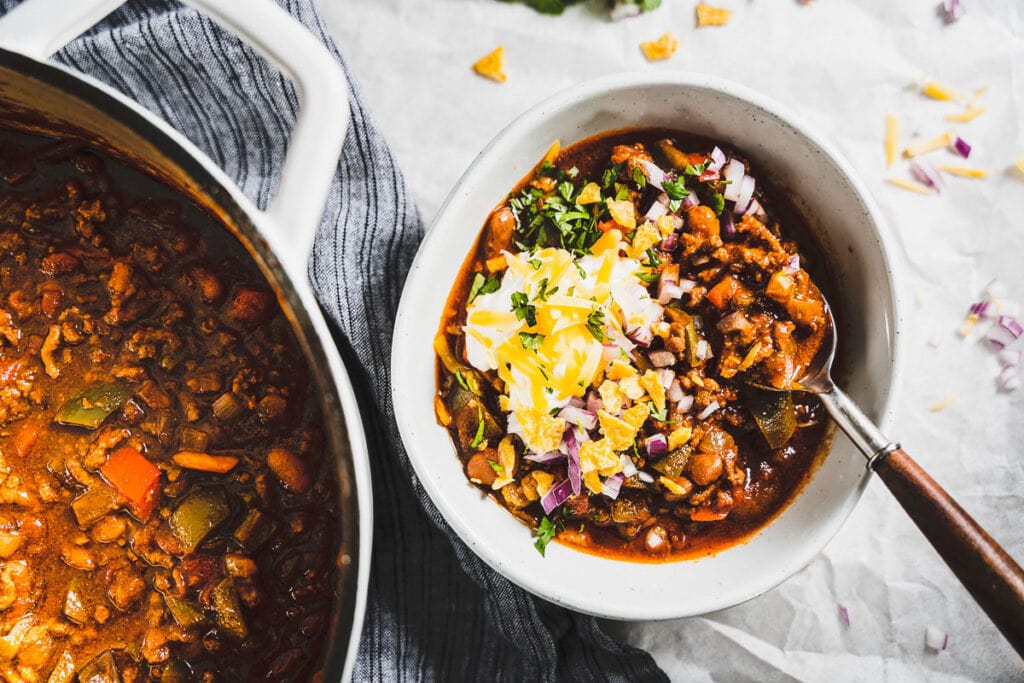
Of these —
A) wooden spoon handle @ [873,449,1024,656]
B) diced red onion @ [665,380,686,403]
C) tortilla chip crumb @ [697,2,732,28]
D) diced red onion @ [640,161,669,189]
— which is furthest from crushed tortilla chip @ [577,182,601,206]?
wooden spoon handle @ [873,449,1024,656]

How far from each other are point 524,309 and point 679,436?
475 millimetres

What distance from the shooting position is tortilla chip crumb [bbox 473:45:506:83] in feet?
7.85

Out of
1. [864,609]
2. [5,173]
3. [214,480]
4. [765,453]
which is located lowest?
[864,609]

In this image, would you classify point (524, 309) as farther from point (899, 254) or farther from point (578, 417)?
point (899, 254)

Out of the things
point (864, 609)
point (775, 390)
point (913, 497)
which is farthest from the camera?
point (864, 609)

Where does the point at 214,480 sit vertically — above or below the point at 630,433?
above

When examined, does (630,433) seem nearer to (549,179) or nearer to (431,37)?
(549,179)

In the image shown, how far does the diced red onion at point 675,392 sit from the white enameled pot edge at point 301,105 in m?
0.76

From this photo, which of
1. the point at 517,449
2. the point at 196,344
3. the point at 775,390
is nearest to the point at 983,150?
the point at 775,390

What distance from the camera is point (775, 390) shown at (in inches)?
78.1

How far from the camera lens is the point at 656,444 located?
6.34 ft

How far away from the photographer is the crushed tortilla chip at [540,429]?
6.26ft

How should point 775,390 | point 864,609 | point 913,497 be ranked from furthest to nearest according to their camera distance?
point 864,609 → point 775,390 → point 913,497

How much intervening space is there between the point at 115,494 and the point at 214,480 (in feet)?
0.83
